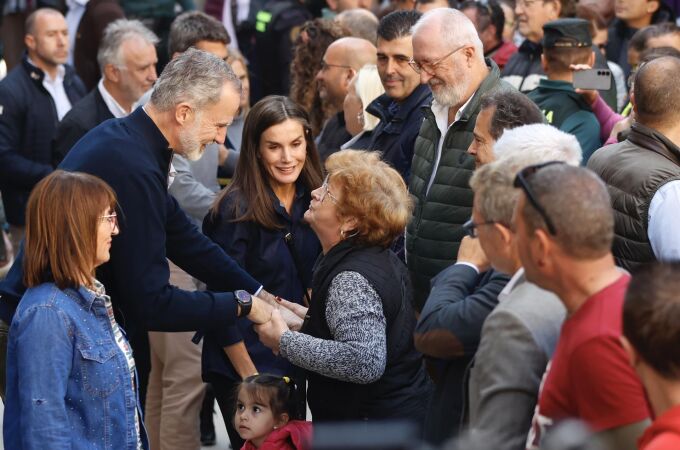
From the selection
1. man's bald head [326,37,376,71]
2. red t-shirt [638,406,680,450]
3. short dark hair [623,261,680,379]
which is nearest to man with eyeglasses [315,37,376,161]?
man's bald head [326,37,376,71]

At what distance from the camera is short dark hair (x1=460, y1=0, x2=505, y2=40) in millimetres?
8828

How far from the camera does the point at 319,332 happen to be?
412 cm

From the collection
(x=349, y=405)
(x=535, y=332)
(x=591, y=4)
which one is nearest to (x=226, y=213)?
(x=349, y=405)

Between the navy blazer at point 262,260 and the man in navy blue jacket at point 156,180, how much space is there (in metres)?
0.30

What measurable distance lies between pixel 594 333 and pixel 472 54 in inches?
115

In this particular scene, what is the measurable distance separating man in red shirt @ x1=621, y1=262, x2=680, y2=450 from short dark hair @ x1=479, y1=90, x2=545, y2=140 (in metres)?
1.69

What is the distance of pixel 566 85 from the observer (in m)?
6.07

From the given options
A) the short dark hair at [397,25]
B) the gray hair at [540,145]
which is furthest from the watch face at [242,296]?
the short dark hair at [397,25]

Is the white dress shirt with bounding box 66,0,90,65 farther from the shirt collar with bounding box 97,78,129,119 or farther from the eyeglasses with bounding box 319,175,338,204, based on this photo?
the eyeglasses with bounding box 319,175,338,204

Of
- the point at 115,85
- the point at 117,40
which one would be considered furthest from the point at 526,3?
the point at 115,85

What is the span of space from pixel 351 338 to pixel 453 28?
197 centimetres

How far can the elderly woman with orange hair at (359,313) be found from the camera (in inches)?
155

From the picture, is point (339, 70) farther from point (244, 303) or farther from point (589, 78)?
point (244, 303)

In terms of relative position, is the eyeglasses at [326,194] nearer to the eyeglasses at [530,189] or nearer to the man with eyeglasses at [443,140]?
the man with eyeglasses at [443,140]
